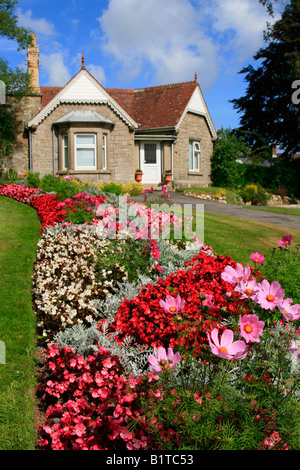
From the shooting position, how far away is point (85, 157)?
20469 millimetres

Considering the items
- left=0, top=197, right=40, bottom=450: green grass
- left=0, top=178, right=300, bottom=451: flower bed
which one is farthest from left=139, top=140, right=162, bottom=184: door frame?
left=0, top=178, right=300, bottom=451: flower bed

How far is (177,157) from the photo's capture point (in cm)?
2353

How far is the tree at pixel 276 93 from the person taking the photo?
2872cm

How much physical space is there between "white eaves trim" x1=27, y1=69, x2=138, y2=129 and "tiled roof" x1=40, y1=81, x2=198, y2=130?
8.26 ft

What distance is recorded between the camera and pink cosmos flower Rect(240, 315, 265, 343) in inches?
91.4

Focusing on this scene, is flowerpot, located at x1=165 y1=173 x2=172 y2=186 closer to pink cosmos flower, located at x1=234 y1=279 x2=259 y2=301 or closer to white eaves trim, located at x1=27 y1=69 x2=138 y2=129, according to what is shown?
white eaves trim, located at x1=27 y1=69 x2=138 y2=129

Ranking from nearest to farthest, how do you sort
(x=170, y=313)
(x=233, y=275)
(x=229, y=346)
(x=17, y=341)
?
1. (x=229, y=346)
2. (x=233, y=275)
3. (x=170, y=313)
4. (x=17, y=341)

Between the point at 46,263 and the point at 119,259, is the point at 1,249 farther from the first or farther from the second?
the point at 119,259

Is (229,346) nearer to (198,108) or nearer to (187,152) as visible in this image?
(187,152)

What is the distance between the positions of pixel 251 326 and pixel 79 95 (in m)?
20.3

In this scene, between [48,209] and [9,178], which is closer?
[48,209]

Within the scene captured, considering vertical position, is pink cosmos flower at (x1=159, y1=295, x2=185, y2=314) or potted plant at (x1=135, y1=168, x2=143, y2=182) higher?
potted plant at (x1=135, y1=168, x2=143, y2=182)

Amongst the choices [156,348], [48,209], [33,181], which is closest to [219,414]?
[156,348]
